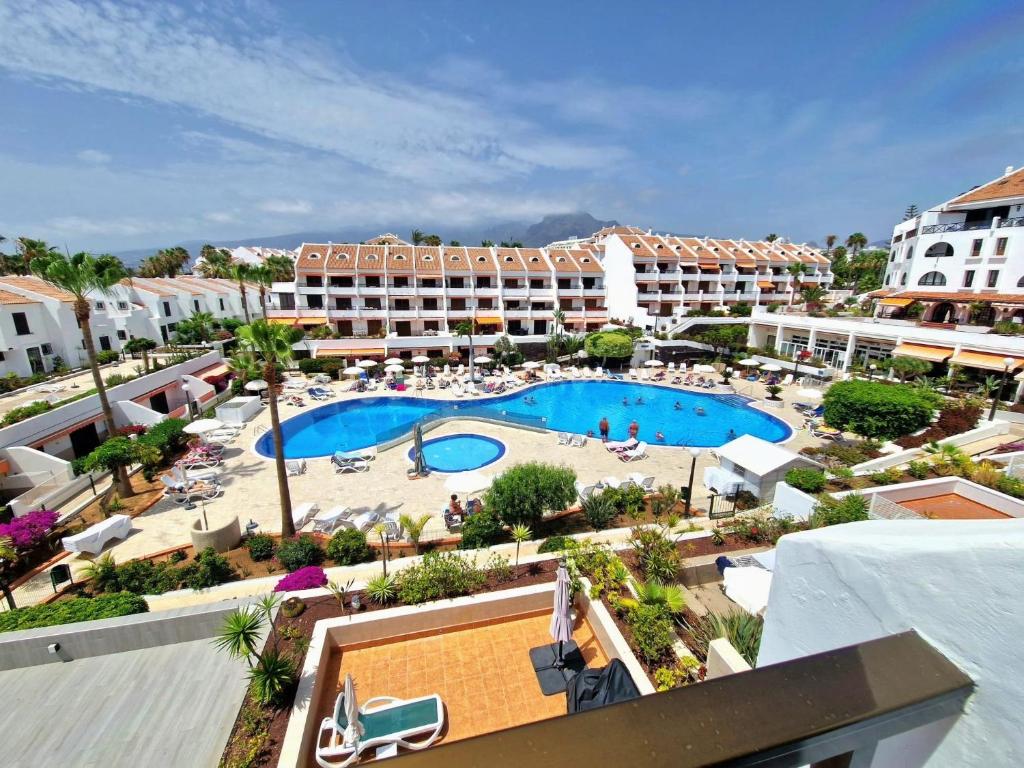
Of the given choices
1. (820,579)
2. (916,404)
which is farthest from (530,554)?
(916,404)

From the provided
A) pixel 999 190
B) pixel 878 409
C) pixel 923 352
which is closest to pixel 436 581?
pixel 878 409

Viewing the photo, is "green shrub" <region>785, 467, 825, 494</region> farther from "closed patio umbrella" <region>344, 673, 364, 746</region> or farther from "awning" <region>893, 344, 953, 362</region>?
"awning" <region>893, 344, 953, 362</region>

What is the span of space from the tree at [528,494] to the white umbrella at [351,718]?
758 centimetres

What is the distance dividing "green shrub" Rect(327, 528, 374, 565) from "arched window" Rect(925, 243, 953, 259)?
45.8m

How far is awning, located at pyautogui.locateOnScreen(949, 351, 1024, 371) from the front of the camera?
2519 centimetres

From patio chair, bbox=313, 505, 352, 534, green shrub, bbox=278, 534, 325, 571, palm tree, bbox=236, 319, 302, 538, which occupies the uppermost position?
palm tree, bbox=236, 319, 302, 538

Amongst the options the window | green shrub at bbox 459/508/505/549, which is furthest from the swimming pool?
the window

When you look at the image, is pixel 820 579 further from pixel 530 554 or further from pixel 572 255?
pixel 572 255

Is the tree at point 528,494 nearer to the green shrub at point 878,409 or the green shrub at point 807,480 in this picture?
the green shrub at point 807,480

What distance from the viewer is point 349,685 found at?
716cm

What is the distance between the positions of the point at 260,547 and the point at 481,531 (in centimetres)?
669

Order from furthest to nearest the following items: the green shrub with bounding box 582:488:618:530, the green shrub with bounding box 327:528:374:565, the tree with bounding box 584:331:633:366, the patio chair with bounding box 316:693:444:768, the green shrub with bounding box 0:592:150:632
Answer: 1. the tree with bounding box 584:331:633:366
2. the green shrub with bounding box 582:488:618:530
3. the green shrub with bounding box 327:528:374:565
4. the green shrub with bounding box 0:592:150:632
5. the patio chair with bounding box 316:693:444:768

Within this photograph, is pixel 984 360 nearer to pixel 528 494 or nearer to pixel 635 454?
pixel 635 454

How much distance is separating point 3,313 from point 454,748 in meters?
36.2
